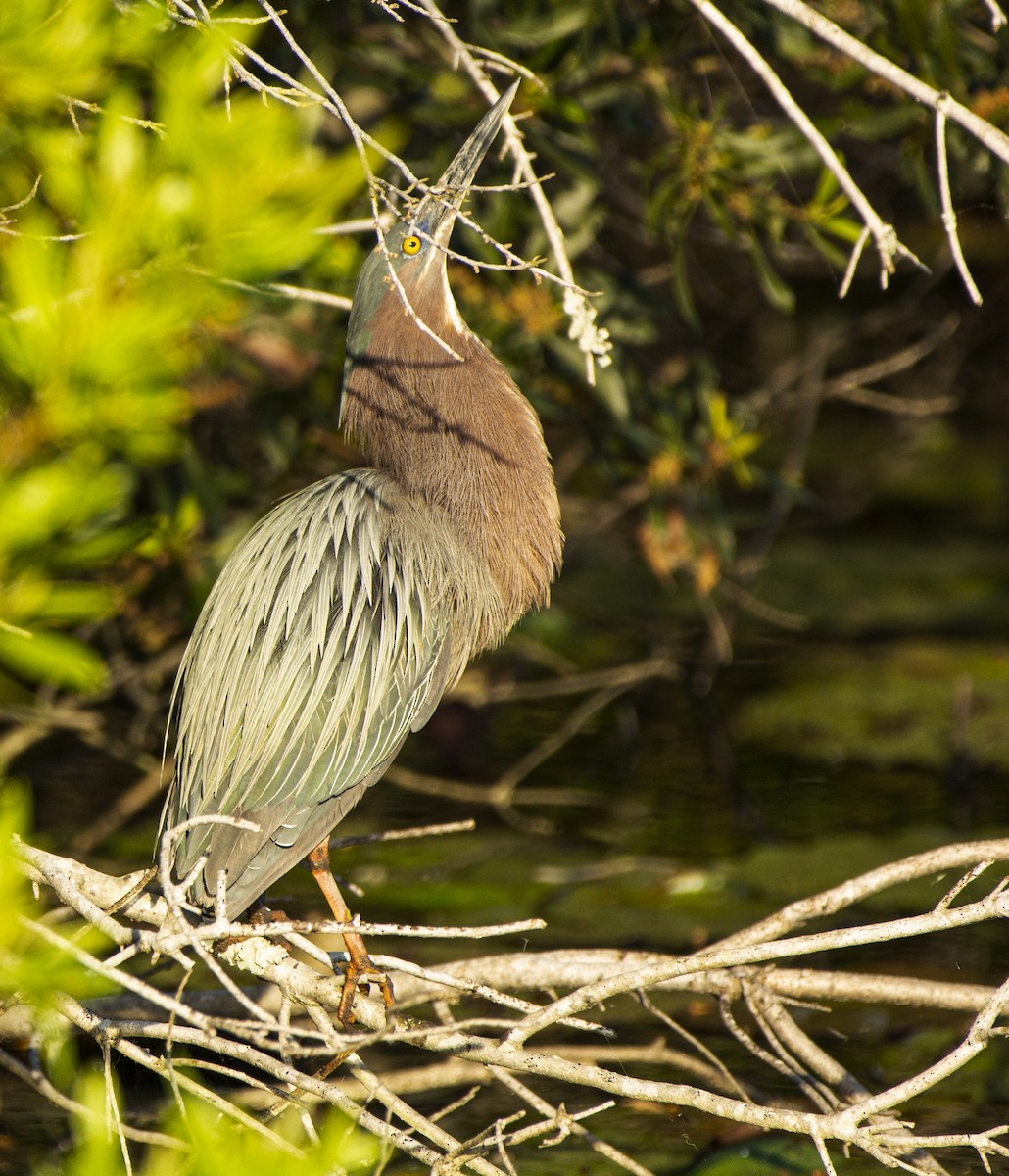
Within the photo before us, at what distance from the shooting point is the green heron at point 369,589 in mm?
2811

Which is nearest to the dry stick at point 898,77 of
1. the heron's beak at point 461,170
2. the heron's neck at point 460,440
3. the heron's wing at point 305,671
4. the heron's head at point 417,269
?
the heron's beak at point 461,170

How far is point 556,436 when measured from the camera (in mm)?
7215

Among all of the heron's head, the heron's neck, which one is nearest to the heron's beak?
the heron's head

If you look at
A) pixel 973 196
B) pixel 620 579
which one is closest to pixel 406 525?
pixel 620 579

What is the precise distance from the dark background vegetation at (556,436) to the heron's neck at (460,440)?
359 millimetres

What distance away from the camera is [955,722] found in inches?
225

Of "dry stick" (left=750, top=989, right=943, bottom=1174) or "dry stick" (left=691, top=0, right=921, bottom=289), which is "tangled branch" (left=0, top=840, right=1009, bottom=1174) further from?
"dry stick" (left=691, top=0, right=921, bottom=289)

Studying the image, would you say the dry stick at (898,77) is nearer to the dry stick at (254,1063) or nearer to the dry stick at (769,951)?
the dry stick at (769,951)

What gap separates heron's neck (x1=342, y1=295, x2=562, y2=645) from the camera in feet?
10.2

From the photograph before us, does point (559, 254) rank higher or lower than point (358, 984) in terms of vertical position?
higher

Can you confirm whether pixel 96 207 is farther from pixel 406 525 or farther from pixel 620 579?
pixel 620 579

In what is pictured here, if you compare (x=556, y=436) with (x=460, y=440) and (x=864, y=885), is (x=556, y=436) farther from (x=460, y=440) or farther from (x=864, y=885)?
(x=864, y=885)

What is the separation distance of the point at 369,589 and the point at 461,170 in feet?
2.84

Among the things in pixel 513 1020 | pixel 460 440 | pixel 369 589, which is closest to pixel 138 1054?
pixel 513 1020
